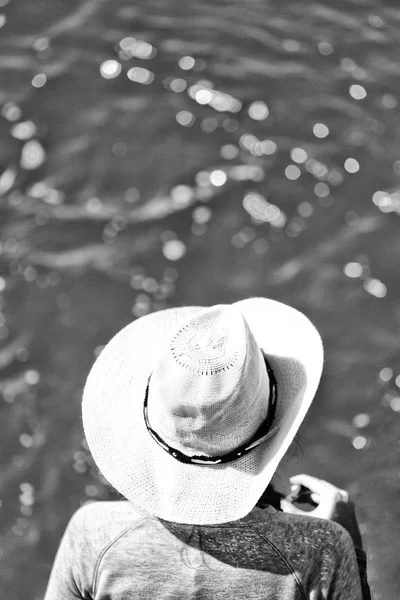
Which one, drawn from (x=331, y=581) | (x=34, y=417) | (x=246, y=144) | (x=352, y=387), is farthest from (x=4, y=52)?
(x=331, y=581)

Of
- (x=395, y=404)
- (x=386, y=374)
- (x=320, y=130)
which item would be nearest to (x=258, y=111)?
(x=320, y=130)

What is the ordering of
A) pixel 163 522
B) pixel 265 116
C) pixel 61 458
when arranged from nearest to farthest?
pixel 163 522, pixel 61 458, pixel 265 116

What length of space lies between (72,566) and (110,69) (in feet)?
13.7

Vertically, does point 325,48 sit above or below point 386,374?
above

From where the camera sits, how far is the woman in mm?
2133

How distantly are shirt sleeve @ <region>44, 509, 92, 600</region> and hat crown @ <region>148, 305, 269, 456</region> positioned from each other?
1.28 ft

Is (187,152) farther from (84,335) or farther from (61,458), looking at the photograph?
(61,458)

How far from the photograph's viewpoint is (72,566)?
93.3 inches

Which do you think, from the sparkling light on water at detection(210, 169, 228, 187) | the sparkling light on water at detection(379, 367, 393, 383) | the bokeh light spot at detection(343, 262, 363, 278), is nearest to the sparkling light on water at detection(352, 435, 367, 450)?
the sparkling light on water at detection(379, 367, 393, 383)

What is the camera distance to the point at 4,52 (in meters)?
5.75

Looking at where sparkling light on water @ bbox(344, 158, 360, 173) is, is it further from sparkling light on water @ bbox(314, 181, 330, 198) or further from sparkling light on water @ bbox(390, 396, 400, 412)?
sparkling light on water @ bbox(390, 396, 400, 412)

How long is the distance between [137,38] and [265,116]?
1205 millimetres

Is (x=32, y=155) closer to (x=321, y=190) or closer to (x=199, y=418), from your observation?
(x=321, y=190)

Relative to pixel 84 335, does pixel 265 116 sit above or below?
above
